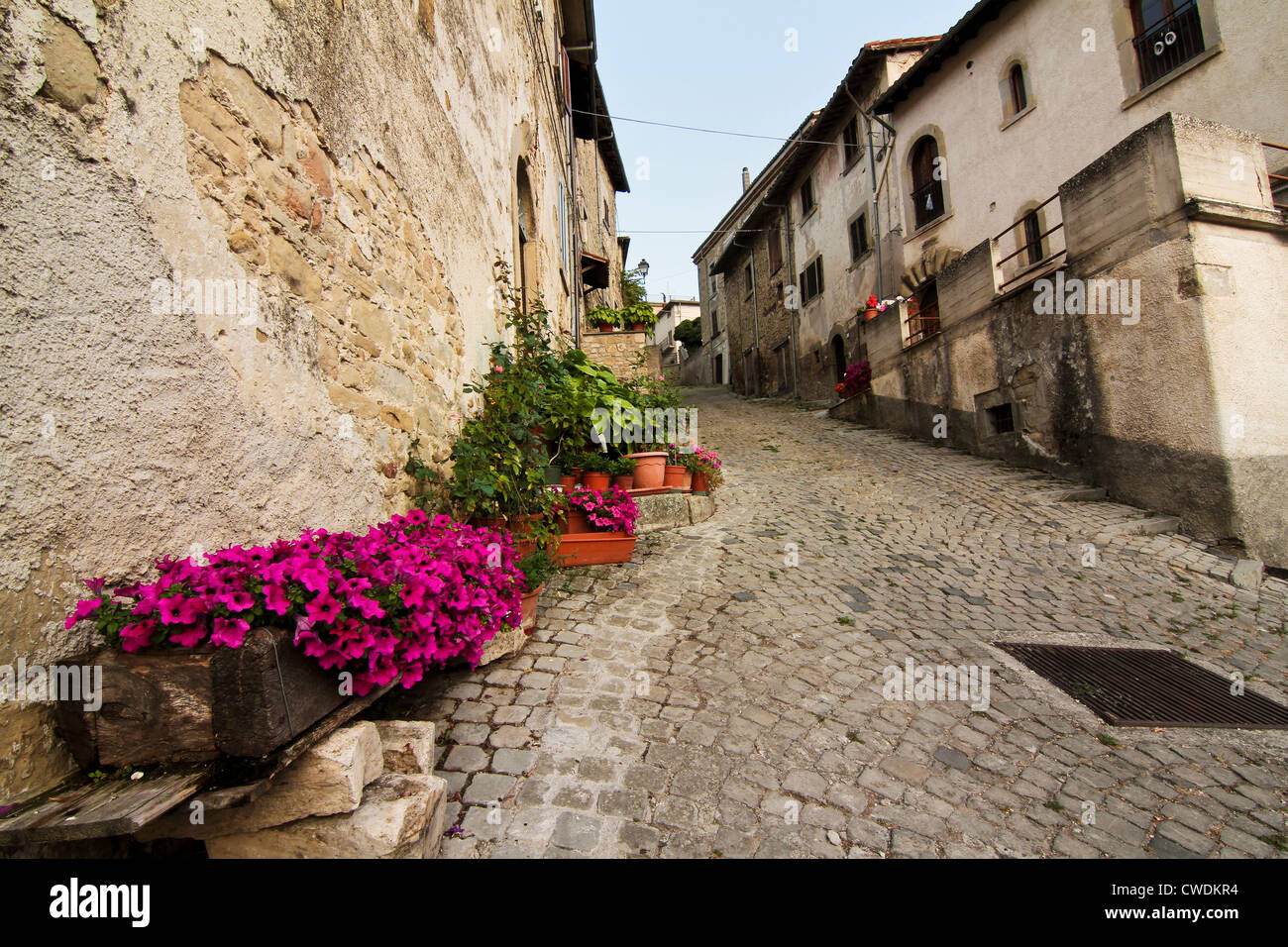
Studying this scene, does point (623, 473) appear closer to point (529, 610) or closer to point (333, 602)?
point (529, 610)

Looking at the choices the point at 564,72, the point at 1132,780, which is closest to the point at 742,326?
the point at 564,72

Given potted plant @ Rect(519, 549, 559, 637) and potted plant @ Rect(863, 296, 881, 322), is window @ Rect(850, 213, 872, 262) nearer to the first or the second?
potted plant @ Rect(863, 296, 881, 322)

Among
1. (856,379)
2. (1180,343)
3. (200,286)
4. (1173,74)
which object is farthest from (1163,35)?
(200,286)

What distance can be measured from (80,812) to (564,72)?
42.7 feet

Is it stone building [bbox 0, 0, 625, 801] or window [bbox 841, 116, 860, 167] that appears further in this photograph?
window [bbox 841, 116, 860, 167]

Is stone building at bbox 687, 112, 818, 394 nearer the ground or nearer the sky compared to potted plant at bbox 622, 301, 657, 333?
nearer the sky

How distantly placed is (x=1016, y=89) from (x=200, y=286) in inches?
558

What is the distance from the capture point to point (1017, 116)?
10914 mm

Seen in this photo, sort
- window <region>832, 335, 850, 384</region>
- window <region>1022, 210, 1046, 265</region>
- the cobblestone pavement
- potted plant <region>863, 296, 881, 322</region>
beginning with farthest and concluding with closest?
window <region>832, 335, 850, 384</region>, potted plant <region>863, 296, 881, 322</region>, window <region>1022, 210, 1046, 265</region>, the cobblestone pavement

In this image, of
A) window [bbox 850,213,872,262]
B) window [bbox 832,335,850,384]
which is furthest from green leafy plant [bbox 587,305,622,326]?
window [bbox 850,213,872,262]

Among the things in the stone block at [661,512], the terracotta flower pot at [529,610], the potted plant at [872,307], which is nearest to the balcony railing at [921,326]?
the potted plant at [872,307]

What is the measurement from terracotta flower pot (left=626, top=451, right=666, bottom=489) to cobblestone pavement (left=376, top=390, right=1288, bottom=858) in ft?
2.43

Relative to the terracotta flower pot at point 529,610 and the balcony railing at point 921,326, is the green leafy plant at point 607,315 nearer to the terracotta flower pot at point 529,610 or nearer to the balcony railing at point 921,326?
the balcony railing at point 921,326

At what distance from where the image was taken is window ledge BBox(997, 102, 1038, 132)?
10672mm
